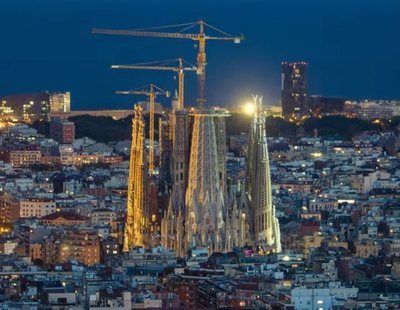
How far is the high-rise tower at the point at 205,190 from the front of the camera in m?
66.6

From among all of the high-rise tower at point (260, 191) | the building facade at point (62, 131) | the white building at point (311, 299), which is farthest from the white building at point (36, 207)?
the building facade at point (62, 131)

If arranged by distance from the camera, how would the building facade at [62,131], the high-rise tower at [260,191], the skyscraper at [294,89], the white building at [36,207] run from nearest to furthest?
the high-rise tower at [260,191] < the white building at [36,207] < the building facade at [62,131] < the skyscraper at [294,89]

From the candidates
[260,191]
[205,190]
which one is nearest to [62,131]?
[260,191]

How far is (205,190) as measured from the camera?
67000mm

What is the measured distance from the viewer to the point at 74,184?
3541 inches

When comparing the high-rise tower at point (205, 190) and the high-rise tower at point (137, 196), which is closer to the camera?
the high-rise tower at point (205, 190)

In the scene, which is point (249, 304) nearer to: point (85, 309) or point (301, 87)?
point (85, 309)

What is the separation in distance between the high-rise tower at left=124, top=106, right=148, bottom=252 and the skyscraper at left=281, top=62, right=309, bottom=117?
46.1 metres

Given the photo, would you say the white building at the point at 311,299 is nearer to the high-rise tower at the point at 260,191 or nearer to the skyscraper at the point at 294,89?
the high-rise tower at the point at 260,191

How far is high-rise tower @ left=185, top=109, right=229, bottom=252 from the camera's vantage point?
218ft

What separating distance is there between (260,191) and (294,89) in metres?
53.3

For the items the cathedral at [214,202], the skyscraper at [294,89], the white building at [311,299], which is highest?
the skyscraper at [294,89]

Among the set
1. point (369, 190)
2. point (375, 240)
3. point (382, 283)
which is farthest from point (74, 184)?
point (382, 283)

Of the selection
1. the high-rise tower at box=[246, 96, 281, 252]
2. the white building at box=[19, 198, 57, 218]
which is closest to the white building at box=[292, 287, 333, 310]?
the high-rise tower at box=[246, 96, 281, 252]
